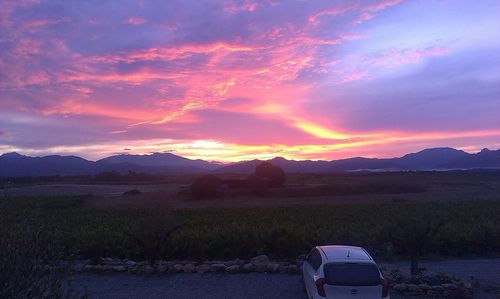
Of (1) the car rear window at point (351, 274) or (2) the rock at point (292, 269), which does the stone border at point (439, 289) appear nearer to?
(2) the rock at point (292, 269)

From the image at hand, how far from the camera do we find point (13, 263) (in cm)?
575

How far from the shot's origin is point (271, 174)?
8050cm

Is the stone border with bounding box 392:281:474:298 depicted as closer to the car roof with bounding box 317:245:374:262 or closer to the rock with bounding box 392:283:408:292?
the rock with bounding box 392:283:408:292

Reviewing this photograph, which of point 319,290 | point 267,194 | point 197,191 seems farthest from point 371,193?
point 319,290

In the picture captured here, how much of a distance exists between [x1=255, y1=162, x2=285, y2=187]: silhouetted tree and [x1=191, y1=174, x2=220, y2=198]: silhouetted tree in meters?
12.1

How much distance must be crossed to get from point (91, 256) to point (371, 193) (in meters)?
53.8

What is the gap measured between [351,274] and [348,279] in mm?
141

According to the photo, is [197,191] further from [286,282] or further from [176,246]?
[286,282]

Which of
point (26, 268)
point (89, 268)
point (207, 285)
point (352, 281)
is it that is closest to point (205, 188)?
point (89, 268)

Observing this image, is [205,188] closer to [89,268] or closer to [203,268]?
[89,268]

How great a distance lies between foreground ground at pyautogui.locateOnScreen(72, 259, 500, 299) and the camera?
617 inches

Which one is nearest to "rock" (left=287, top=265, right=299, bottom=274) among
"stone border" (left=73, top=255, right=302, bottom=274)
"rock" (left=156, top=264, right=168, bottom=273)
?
"stone border" (left=73, top=255, right=302, bottom=274)

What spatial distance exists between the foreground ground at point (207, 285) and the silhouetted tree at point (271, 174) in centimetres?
6018

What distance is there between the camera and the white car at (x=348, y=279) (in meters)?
11.4
